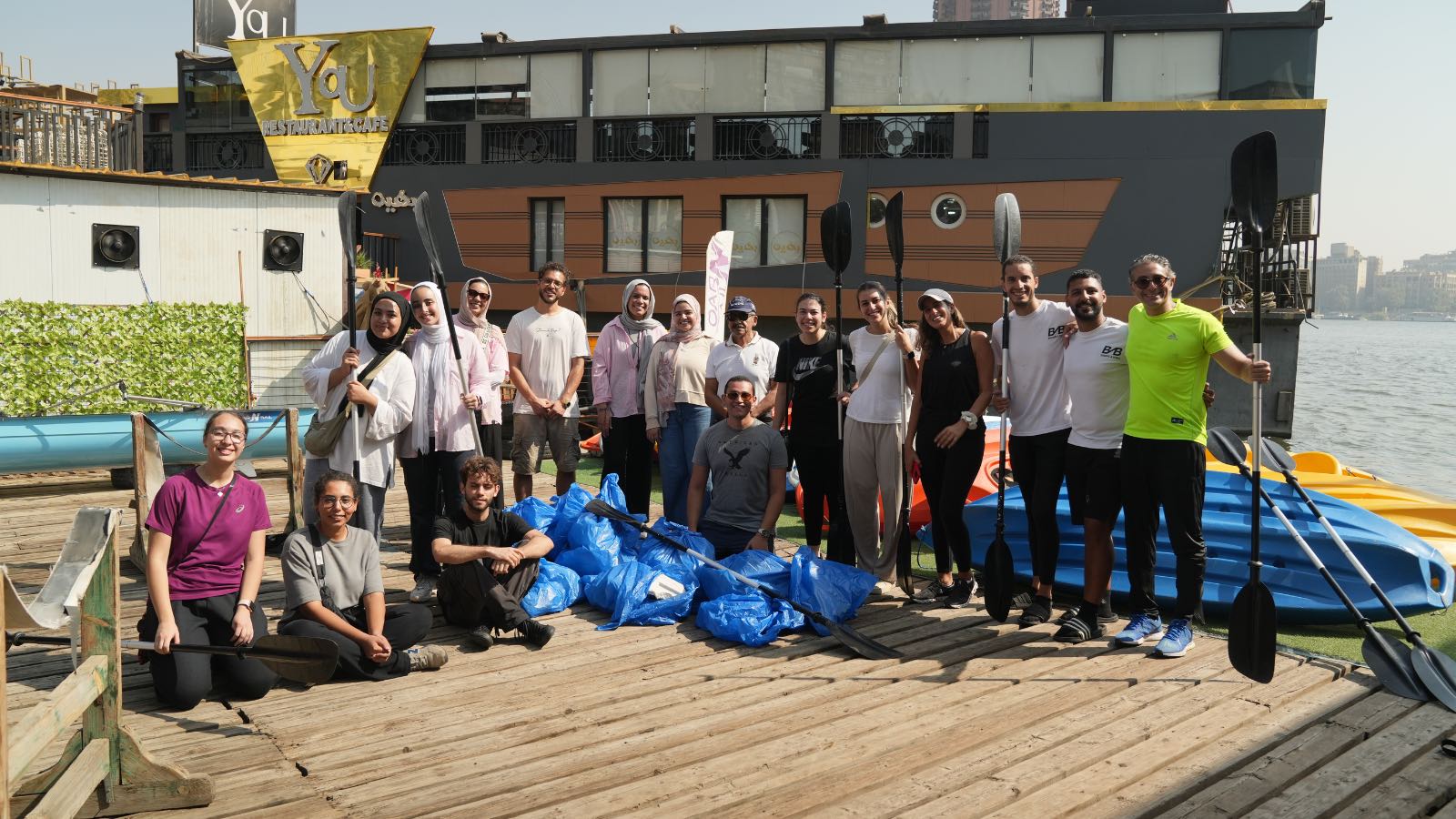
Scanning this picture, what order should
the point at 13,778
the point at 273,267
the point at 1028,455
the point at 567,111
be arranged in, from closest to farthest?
the point at 13,778 → the point at 1028,455 → the point at 273,267 → the point at 567,111

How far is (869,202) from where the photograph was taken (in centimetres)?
2150

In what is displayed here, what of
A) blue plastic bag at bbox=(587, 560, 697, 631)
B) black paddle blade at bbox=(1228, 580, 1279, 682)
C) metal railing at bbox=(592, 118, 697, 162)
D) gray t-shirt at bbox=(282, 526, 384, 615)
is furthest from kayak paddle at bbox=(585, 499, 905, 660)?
metal railing at bbox=(592, 118, 697, 162)

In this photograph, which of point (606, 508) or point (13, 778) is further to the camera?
point (606, 508)

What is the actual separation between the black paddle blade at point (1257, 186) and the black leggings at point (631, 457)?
394 centimetres

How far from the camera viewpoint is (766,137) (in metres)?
22.1

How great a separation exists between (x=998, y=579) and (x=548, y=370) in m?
3.24

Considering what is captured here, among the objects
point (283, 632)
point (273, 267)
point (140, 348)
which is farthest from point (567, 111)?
point (283, 632)

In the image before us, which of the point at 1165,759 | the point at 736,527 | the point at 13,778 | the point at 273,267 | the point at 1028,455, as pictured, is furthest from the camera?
the point at 273,267

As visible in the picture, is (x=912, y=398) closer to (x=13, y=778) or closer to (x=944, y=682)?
(x=944, y=682)

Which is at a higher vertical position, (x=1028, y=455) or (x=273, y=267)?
(x=273, y=267)

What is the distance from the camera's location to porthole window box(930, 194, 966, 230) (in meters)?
21.0

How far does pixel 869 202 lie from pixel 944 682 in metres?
17.5

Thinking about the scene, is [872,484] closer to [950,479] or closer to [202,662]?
[950,479]

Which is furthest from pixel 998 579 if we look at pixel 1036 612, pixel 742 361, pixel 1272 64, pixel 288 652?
pixel 1272 64
